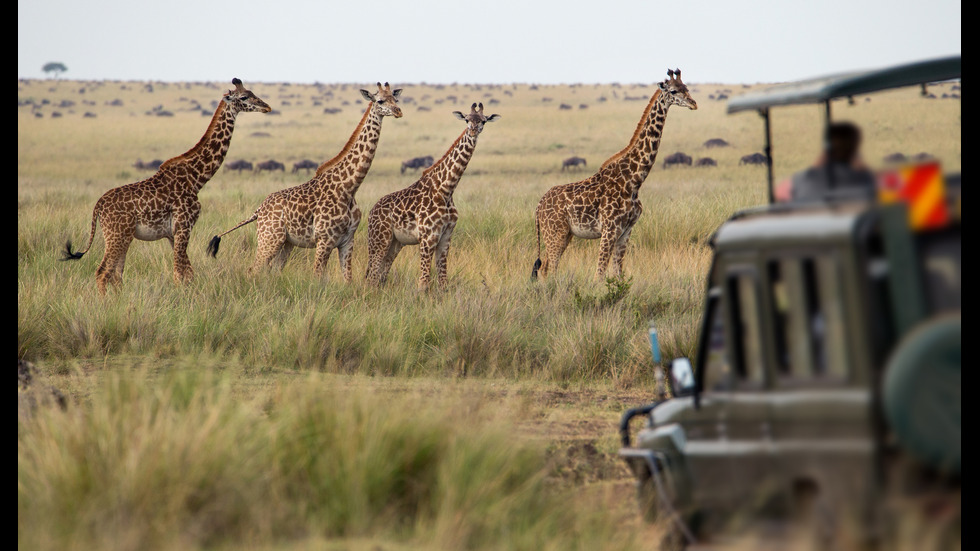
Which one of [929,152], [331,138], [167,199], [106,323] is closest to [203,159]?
[167,199]

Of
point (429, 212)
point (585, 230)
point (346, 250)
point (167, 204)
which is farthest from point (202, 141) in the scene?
point (585, 230)

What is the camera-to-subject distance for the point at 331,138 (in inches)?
2188

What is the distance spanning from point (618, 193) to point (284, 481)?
8.42 metres

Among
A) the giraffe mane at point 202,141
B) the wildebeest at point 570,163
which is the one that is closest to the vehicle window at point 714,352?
the giraffe mane at point 202,141

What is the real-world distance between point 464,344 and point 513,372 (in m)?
0.55

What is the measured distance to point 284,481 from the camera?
4.58 metres

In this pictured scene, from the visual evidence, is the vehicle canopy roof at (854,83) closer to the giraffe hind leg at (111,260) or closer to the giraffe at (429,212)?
the giraffe at (429,212)

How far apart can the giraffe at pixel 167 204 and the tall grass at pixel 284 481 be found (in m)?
6.00

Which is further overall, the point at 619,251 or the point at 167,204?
the point at 619,251

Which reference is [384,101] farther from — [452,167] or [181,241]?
[181,241]

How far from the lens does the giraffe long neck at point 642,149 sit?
→ 12328 millimetres

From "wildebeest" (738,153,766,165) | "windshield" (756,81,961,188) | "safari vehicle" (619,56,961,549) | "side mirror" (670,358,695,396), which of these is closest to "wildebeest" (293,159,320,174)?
"wildebeest" (738,153,766,165)

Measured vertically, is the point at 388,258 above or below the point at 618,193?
below

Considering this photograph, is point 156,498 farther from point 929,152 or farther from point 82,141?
point 82,141
